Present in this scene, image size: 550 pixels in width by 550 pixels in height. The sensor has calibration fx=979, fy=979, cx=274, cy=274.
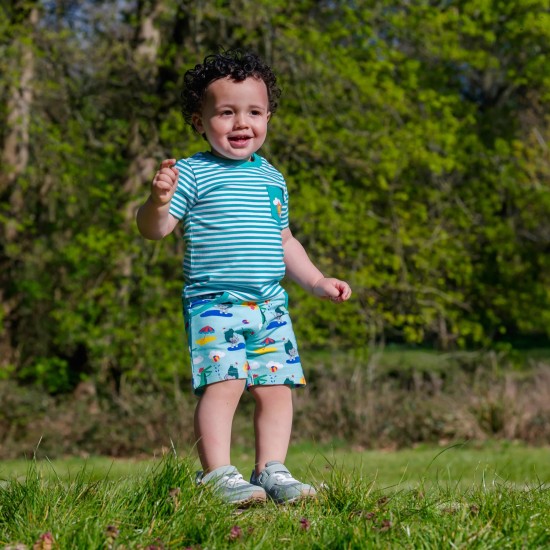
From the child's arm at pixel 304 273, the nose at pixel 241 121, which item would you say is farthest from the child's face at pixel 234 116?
the child's arm at pixel 304 273

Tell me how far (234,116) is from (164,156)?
7.02 metres

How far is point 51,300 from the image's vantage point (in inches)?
458

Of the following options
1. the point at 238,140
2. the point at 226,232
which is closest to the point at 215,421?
the point at 226,232

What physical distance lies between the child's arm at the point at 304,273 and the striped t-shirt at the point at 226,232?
0.65ft

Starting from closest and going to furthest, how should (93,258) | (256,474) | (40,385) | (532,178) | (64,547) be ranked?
1. (64,547)
2. (256,474)
3. (93,258)
4. (40,385)
5. (532,178)

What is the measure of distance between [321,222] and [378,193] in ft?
4.53

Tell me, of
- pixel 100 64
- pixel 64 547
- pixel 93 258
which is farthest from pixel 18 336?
pixel 64 547

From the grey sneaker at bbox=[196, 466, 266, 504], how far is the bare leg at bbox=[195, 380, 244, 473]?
0.05 meters

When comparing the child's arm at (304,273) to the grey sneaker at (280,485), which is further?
the child's arm at (304,273)

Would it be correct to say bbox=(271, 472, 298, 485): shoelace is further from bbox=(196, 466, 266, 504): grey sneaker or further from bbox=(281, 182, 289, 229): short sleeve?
bbox=(281, 182, 289, 229): short sleeve

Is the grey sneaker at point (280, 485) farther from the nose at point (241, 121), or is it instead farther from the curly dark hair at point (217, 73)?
the curly dark hair at point (217, 73)

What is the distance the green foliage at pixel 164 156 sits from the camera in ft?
34.3

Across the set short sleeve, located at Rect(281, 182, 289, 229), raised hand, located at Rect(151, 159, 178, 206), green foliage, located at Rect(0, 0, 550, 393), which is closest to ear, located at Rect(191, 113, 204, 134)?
short sleeve, located at Rect(281, 182, 289, 229)

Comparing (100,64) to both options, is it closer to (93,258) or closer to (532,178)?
(93,258)
